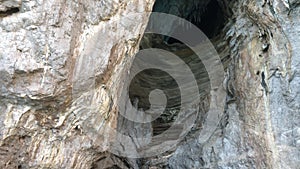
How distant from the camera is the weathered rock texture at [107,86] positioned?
6.89ft

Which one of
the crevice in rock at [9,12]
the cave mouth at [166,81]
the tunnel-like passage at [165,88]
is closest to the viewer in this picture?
the crevice in rock at [9,12]

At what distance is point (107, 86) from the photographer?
2.47 m

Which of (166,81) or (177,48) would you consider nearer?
(166,81)

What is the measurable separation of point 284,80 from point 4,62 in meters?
1.78

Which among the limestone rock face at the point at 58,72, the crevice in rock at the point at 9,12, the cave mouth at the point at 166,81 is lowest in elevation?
the limestone rock face at the point at 58,72

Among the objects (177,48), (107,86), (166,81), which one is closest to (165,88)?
(166,81)

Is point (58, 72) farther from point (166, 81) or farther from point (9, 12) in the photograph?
point (166, 81)

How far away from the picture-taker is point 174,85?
366 cm

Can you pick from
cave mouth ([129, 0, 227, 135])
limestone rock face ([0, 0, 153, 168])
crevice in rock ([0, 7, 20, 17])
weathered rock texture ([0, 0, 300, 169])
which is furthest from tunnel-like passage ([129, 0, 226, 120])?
crevice in rock ([0, 7, 20, 17])

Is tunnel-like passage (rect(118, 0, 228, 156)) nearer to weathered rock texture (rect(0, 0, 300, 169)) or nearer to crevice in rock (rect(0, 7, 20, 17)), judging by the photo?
weathered rock texture (rect(0, 0, 300, 169))

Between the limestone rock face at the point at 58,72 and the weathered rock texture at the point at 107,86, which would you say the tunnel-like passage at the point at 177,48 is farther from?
the limestone rock face at the point at 58,72

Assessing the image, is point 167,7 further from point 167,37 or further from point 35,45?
point 35,45

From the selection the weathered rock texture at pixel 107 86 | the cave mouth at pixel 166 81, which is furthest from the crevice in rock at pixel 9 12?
the cave mouth at pixel 166 81

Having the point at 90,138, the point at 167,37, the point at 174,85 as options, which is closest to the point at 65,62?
the point at 90,138
